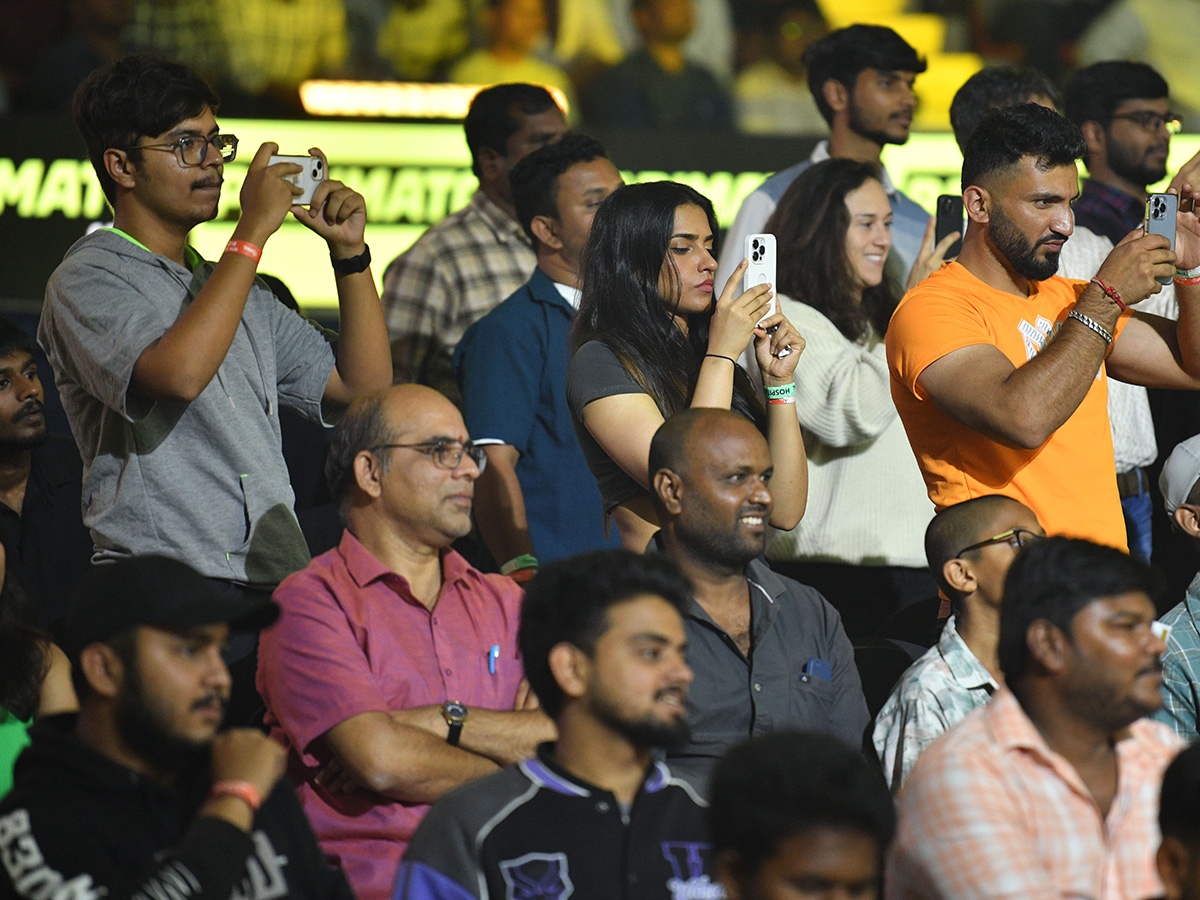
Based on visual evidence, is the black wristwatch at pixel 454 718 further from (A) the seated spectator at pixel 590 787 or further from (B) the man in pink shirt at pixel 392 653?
(A) the seated spectator at pixel 590 787

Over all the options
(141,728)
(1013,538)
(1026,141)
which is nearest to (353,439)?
(141,728)

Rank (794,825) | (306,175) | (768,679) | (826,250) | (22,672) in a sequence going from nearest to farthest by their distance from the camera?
(794,825) < (22,672) < (768,679) < (306,175) < (826,250)

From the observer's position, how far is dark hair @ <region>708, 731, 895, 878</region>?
7.08 feet

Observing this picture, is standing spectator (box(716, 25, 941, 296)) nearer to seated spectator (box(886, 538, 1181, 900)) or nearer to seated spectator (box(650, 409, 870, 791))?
seated spectator (box(650, 409, 870, 791))

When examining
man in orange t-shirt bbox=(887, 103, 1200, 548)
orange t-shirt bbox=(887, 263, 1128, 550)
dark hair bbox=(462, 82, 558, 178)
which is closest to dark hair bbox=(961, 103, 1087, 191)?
man in orange t-shirt bbox=(887, 103, 1200, 548)

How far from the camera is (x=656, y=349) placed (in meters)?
3.54

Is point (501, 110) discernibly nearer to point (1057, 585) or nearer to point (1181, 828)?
point (1057, 585)

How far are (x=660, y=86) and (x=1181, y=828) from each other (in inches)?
215

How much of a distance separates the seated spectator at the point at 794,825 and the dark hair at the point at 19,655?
1323 millimetres

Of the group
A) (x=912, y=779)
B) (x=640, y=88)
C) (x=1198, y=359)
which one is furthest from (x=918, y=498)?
(x=640, y=88)

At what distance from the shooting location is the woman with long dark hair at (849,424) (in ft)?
13.7

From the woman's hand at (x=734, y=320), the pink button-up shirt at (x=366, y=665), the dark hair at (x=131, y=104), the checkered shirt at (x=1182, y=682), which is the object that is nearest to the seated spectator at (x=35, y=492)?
the dark hair at (x=131, y=104)

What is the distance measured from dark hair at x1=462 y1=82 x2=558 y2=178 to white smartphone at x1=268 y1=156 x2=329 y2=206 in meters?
1.47

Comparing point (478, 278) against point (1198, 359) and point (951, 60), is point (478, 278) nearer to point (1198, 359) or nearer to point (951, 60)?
point (1198, 359)
